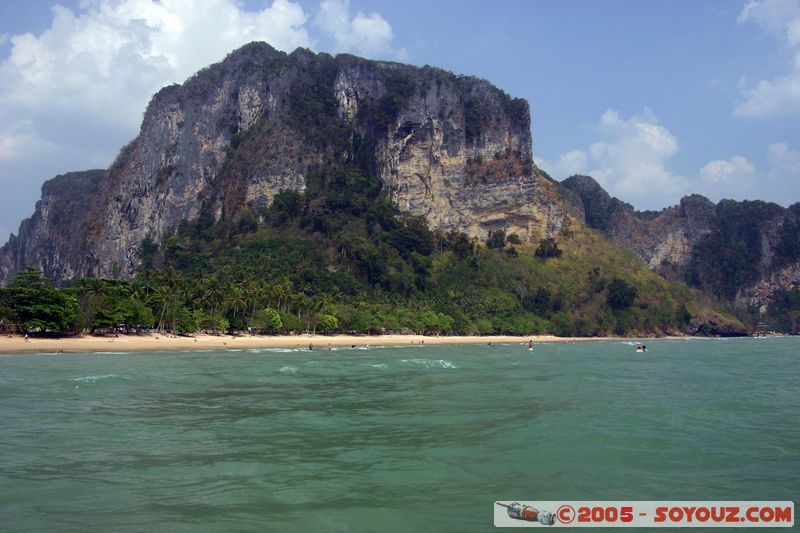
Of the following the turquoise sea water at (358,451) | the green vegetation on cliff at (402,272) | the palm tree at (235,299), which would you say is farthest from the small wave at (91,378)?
the green vegetation on cliff at (402,272)

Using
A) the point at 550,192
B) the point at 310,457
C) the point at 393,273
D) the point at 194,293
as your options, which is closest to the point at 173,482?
the point at 310,457

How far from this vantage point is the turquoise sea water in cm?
1156

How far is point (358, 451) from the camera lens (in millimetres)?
16422

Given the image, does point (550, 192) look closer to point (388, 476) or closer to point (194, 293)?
point (194, 293)

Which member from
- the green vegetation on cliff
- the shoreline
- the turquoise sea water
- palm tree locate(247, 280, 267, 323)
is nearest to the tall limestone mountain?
the green vegetation on cliff

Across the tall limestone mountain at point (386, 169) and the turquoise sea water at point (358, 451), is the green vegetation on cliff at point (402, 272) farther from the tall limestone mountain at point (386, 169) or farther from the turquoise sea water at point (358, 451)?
the turquoise sea water at point (358, 451)

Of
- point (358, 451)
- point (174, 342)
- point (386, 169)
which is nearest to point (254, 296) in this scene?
point (174, 342)

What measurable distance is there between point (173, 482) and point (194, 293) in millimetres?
79480

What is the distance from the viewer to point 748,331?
193 metres

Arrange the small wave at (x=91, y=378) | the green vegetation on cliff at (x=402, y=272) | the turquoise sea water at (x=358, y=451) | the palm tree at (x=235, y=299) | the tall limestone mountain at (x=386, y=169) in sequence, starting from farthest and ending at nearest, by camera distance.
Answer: the tall limestone mountain at (x=386, y=169) → the green vegetation on cliff at (x=402, y=272) → the palm tree at (x=235, y=299) → the small wave at (x=91, y=378) → the turquoise sea water at (x=358, y=451)

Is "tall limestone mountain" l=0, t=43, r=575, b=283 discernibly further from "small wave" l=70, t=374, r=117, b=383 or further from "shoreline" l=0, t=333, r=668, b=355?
"small wave" l=70, t=374, r=117, b=383

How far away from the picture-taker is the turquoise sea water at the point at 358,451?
1156 cm

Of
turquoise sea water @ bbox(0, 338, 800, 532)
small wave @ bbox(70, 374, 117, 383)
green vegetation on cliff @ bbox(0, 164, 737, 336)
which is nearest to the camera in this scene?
turquoise sea water @ bbox(0, 338, 800, 532)

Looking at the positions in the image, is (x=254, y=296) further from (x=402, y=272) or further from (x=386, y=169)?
(x=386, y=169)
